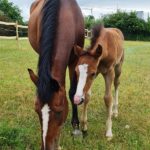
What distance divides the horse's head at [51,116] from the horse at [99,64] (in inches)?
18.9

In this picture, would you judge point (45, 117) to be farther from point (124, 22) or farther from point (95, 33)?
point (124, 22)

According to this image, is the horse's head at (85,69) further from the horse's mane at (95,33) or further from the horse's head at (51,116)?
the horse's head at (51,116)

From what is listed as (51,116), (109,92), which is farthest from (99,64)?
(51,116)

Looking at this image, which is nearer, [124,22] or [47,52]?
[47,52]

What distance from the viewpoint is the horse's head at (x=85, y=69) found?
4529 millimetres

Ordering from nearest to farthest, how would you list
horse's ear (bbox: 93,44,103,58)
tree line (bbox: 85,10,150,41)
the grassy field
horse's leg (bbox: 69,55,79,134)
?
horse's ear (bbox: 93,44,103,58) → the grassy field → horse's leg (bbox: 69,55,79,134) → tree line (bbox: 85,10,150,41)

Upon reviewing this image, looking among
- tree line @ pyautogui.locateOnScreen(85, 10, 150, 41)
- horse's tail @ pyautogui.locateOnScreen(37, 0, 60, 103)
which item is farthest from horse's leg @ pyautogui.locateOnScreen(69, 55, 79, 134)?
tree line @ pyautogui.locateOnScreen(85, 10, 150, 41)

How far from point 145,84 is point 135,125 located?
3.80 meters

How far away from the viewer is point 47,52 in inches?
168

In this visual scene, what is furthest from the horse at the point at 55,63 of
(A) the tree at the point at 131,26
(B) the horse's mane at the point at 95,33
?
(A) the tree at the point at 131,26

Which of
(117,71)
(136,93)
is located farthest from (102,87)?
(117,71)

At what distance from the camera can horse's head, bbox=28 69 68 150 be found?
382cm

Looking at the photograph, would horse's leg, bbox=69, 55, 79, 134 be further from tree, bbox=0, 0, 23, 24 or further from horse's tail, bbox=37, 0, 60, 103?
tree, bbox=0, 0, 23, 24

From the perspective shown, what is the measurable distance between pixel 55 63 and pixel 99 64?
105cm
